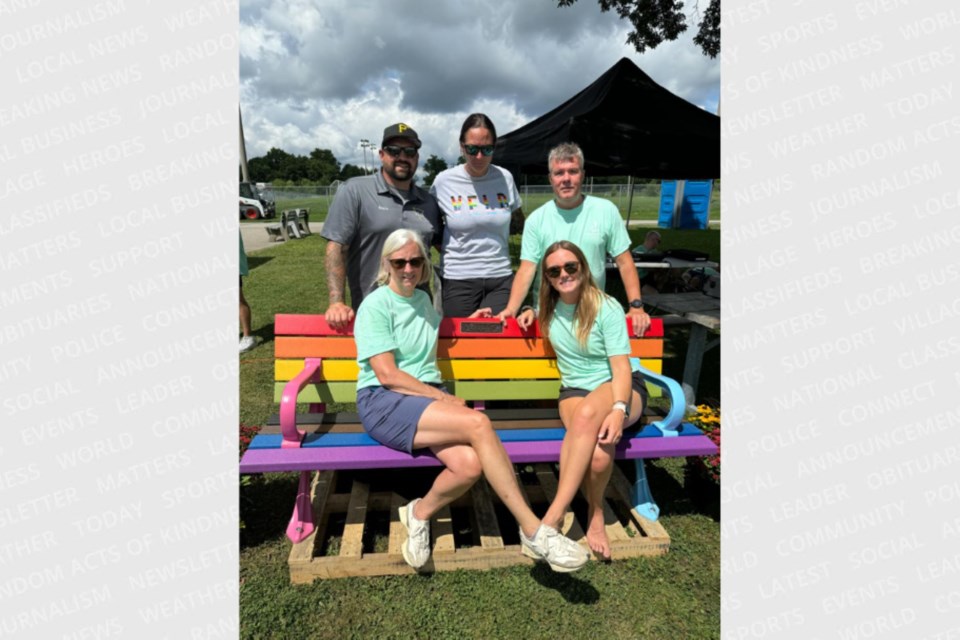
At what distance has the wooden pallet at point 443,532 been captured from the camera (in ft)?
7.36

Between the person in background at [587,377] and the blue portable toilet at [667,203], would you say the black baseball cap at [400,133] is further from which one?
the blue portable toilet at [667,203]

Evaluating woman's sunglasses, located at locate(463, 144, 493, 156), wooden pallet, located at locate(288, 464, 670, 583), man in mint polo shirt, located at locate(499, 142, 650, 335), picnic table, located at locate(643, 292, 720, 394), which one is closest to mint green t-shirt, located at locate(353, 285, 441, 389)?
man in mint polo shirt, located at locate(499, 142, 650, 335)

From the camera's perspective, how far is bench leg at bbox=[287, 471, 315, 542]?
2.29m

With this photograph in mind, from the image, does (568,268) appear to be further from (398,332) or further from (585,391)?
→ (398,332)

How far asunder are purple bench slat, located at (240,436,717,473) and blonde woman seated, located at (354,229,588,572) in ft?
0.20

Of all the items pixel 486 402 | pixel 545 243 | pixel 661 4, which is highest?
pixel 661 4

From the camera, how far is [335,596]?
215cm

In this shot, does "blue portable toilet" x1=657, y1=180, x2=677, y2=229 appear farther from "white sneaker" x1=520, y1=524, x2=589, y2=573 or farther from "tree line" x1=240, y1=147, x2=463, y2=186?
"tree line" x1=240, y1=147, x2=463, y2=186

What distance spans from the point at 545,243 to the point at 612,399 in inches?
34.6

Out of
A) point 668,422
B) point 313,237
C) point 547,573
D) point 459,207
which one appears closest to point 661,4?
point 459,207

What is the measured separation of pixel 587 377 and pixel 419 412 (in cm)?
88

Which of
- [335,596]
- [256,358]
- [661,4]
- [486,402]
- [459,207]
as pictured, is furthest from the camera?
[661,4]

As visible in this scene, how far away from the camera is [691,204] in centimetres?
2025

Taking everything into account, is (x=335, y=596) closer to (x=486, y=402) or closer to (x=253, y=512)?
(x=253, y=512)
